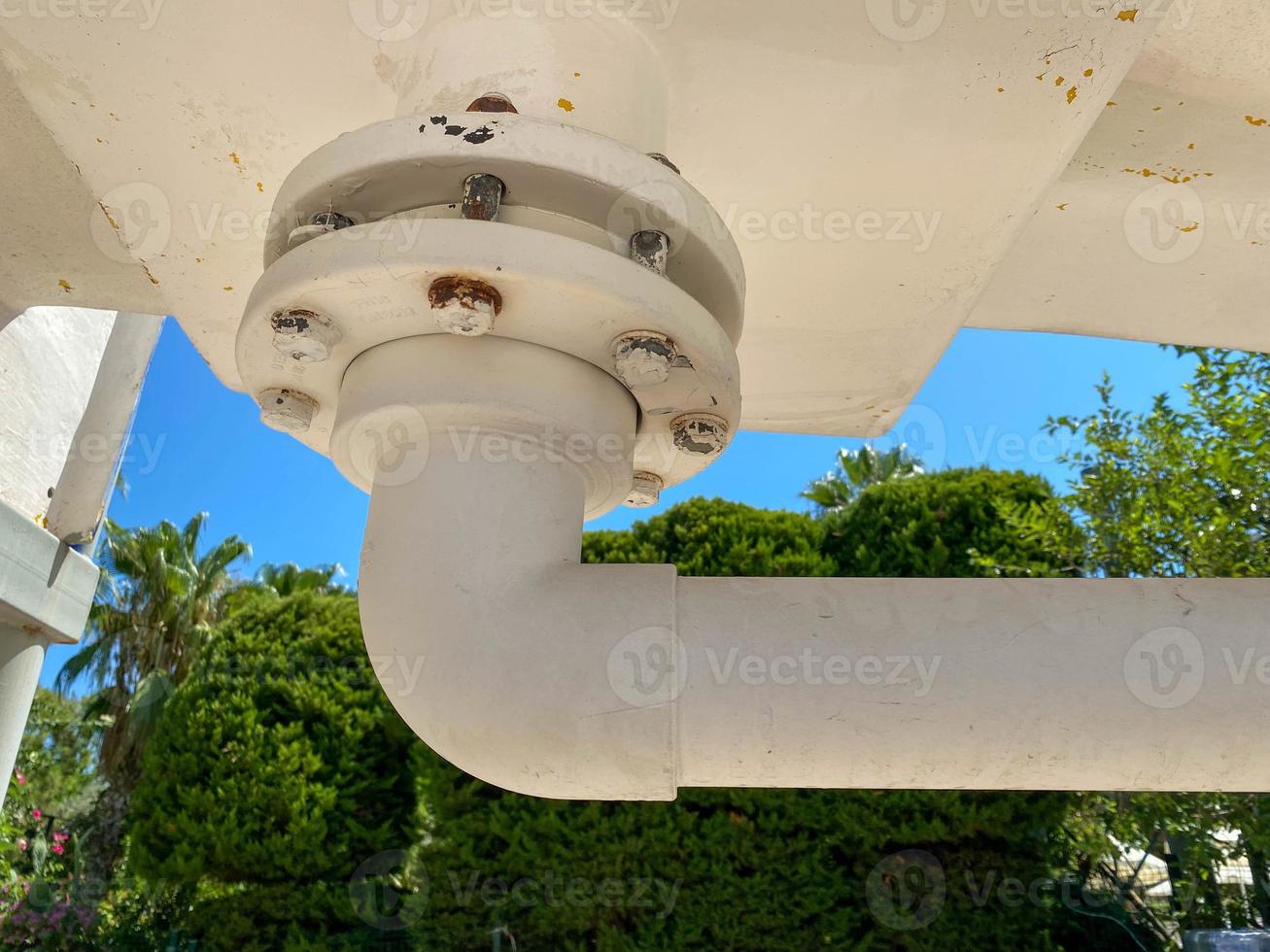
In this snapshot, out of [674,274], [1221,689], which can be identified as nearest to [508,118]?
[674,274]

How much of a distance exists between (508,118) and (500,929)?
729cm

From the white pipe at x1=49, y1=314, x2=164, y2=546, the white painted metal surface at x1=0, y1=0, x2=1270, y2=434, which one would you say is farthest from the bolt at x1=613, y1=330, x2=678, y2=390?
the white pipe at x1=49, y1=314, x2=164, y2=546

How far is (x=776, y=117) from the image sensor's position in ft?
4.32

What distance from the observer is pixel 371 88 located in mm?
1283

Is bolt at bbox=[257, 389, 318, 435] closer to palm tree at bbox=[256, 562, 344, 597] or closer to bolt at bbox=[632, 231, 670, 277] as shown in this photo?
bolt at bbox=[632, 231, 670, 277]

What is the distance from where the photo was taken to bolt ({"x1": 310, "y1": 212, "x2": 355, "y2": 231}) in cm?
107

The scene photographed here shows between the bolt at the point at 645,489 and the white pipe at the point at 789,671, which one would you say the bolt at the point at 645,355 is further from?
the bolt at the point at 645,489

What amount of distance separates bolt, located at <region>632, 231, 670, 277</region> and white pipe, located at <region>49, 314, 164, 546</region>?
5.47ft

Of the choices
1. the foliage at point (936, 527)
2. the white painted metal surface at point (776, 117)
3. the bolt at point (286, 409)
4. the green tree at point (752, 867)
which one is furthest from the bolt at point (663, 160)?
the foliage at point (936, 527)

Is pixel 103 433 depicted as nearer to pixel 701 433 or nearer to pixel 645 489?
pixel 645 489

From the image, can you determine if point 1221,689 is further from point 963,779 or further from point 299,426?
point 299,426

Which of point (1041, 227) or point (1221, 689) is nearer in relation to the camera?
point (1221, 689)

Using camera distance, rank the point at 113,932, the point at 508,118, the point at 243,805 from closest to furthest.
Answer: the point at 508,118 → the point at 243,805 → the point at 113,932

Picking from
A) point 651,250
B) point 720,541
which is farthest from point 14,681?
point 720,541
